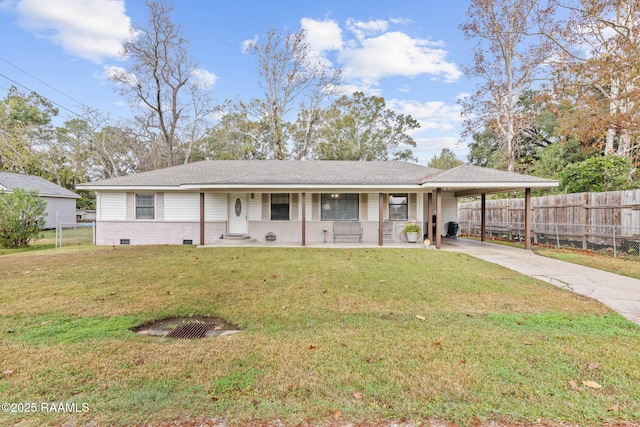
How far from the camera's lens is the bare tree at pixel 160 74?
2064cm

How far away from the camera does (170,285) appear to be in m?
5.75

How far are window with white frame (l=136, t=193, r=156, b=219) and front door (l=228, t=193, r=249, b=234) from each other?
336cm

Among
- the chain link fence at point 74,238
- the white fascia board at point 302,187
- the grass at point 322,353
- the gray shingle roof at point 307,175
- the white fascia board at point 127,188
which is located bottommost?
the grass at point 322,353

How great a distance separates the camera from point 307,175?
12984 millimetres

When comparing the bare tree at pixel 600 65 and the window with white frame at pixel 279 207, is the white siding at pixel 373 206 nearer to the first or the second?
the window with white frame at pixel 279 207

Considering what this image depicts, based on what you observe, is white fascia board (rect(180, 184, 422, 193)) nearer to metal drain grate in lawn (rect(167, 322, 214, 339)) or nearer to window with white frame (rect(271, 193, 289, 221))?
window with white frame (rect(271, 193, 289, 221))

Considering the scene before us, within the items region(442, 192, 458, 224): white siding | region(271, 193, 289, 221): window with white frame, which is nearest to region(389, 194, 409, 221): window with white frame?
region(442, 192, 458, 224): white siding

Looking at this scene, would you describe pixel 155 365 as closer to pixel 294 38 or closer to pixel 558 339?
pixel 558 339

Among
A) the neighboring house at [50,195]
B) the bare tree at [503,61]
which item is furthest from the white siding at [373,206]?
the neighboring house at [50,195]

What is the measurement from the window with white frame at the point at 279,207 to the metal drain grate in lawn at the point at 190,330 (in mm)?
9187

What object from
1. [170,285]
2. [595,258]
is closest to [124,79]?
[170,285]

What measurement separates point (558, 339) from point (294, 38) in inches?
1001

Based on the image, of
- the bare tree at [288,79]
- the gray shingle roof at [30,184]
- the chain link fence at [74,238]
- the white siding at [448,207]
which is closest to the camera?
the chain link fence at [74,238]

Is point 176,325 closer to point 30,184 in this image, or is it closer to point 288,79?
point 288,79
